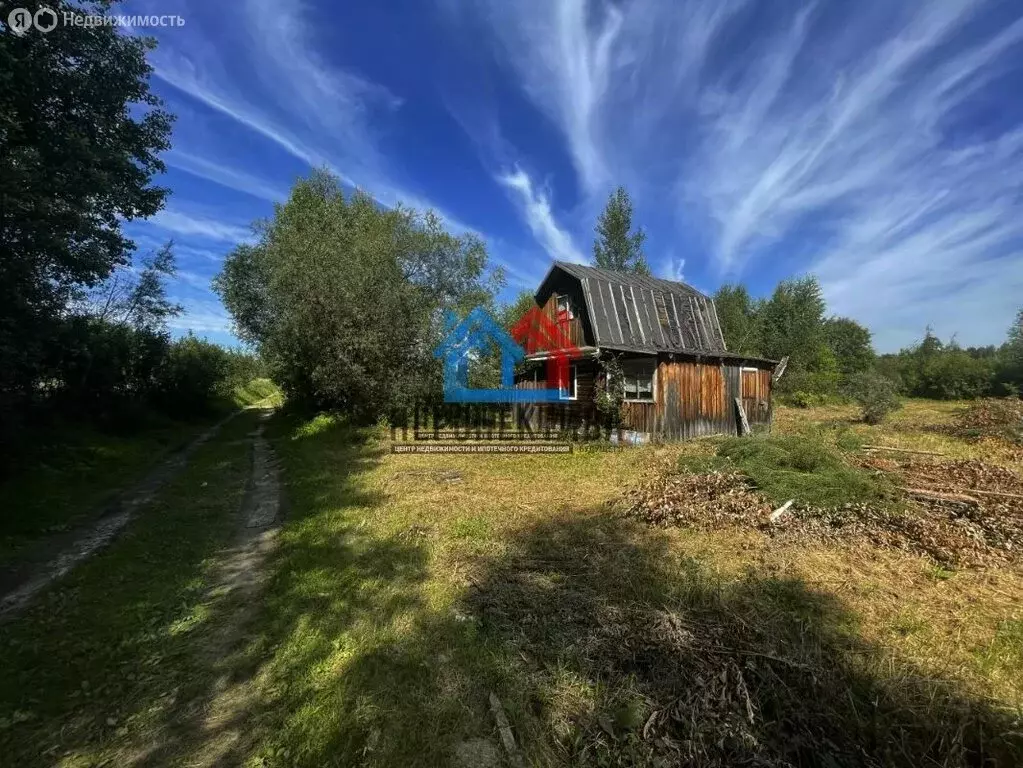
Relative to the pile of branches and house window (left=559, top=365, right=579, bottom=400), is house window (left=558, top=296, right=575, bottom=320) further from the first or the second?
the pile of branches

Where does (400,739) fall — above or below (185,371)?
below

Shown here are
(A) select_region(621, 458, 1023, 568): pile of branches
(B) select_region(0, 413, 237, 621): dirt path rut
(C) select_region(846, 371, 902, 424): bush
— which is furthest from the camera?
(C) select_region(846, 371, 902, 424): bush

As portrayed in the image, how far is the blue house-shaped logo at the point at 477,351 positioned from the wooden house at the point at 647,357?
2.09 ft

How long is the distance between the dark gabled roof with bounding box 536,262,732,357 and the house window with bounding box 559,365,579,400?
4.32 ft

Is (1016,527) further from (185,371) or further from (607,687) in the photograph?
(185,371)

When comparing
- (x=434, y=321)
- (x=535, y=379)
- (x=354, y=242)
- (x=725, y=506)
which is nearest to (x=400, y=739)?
(x=725, y=506)

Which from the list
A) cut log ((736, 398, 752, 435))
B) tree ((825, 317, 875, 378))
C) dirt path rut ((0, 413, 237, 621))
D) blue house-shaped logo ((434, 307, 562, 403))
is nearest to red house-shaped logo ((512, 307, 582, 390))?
blue house-shaped logo ((434, 307, 562, 403))

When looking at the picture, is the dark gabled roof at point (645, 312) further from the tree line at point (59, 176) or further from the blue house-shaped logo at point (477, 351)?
the tree line at point (59, 176)

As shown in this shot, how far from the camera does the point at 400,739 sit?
2.83 metres

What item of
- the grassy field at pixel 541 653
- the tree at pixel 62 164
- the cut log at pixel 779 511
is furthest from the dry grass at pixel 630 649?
the tree at pixel 62 164

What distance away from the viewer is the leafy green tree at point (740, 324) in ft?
105

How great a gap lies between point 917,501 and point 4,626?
10968 mm

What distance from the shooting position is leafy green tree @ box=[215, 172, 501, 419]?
14.4 metres

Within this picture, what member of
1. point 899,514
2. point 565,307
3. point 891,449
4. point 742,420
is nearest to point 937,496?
point 899,514
